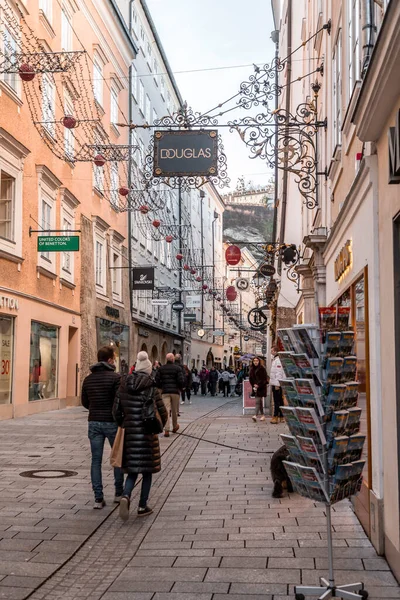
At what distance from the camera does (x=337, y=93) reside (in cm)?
1070

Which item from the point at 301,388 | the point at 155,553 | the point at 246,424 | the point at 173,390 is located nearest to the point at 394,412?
the point at 301,388

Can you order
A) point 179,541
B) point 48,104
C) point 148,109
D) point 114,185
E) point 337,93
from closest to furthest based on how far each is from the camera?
point 179,541, point 337,93, point 48,104, point 114,185, point 148,109

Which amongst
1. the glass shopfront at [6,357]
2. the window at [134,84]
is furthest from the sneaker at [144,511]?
the window at [134,84]

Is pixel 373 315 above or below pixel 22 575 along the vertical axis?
above

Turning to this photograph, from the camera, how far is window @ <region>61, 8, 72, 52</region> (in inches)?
996

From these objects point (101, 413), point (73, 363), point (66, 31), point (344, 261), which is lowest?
point (101, 413)

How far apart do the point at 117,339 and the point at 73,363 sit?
6.22 m

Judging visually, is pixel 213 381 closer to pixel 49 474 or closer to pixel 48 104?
pixel 48 104

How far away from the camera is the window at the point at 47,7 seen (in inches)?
891

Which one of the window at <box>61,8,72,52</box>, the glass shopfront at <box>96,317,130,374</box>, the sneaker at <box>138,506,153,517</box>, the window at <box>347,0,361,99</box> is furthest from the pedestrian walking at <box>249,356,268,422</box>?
the window at <box>61,8,72,52</box>

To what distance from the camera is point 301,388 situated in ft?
17.3

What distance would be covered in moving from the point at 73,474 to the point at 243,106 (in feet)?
21.1

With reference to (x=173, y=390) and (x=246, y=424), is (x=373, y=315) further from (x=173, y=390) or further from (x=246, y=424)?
(x=246, y=424)

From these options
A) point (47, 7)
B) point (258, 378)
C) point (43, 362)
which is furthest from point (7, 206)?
point (258, 378)
